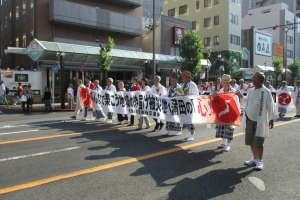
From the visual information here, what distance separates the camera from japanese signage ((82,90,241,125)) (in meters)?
7.45

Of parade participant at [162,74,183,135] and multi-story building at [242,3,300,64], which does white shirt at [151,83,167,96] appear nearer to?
parade participant at [162,74,183,135]

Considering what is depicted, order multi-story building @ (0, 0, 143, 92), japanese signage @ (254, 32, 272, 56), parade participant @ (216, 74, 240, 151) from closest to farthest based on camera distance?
1. parade participant @ (216, 74, 240, 151)
2. multi-story building @ (0, 0, 143, 92)
3. japanese signage @ (254, 32, 272, 56)

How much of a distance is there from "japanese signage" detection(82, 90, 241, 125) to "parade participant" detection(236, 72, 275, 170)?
1192 millimetres

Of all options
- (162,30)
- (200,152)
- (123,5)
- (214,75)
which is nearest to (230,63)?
(214,75)

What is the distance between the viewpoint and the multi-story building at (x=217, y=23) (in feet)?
155

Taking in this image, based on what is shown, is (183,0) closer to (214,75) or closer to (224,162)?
(214,75)

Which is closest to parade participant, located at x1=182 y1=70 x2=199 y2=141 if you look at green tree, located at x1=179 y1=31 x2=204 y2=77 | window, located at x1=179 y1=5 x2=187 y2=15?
green tree, located at x1=179 y1=31 x2=204 y2=77

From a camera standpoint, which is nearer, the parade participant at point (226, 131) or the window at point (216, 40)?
the parade participant at point (226, 131)

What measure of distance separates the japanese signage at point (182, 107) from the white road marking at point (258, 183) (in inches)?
83.7

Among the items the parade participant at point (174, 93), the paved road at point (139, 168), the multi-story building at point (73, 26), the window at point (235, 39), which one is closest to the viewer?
the paved road at point (139, 168)

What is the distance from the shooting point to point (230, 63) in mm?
46281

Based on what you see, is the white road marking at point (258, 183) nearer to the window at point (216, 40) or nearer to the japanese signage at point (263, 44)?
the window at point (216, 40)

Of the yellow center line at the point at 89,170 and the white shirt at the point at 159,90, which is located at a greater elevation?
the white shirt at the point at 159,90

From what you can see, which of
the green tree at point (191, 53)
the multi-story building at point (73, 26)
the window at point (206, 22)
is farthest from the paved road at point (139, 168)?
the window at point (206, 22)
